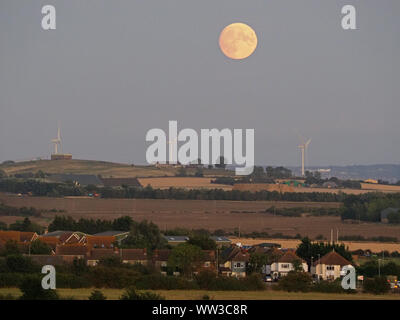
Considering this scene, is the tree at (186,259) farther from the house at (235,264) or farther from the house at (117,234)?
the house at (117,234)

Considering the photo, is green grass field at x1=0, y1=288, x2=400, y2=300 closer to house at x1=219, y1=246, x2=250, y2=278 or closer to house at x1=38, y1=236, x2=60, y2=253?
house at x1=219, y1=246, x2=250, y2=278

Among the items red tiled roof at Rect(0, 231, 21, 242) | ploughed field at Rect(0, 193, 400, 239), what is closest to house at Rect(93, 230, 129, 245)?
red tiled roof at Rect(0, 231, 21, 242)

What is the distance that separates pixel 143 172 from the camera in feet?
415

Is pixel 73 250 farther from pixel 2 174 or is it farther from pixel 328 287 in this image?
pixel 2 174

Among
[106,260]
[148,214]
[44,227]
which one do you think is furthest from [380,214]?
[106,260]

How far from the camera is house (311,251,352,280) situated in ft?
142

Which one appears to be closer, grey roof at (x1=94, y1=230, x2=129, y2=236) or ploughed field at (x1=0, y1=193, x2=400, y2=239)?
grey roof at (x1=94, y1=230, x2=129, y2=236)

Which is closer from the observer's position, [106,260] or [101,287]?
[101,287]

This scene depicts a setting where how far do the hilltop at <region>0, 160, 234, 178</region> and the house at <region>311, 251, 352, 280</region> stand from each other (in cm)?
7886

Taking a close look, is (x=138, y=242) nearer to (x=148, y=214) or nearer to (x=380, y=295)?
(x=380, y=295)

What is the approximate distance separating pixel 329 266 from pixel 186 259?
240 inches

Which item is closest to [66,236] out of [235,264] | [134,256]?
[134,256]

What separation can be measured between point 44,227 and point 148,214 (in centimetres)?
1638

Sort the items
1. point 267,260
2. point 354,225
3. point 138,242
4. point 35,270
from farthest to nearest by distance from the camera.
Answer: point 354,225, point 138,242, point 267,260, point 35,270
